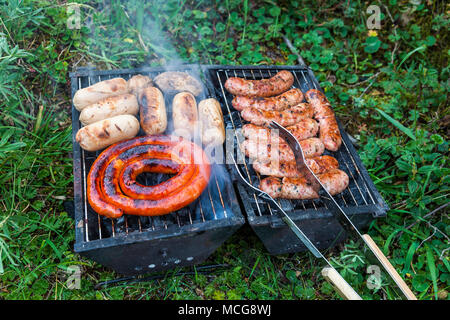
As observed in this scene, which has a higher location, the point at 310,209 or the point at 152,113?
the point at 152,113

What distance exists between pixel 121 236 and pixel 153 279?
95 centimetres

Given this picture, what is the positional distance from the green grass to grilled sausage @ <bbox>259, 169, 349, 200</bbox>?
0.75 meters

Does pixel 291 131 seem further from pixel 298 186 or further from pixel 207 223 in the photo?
pixel 207 223

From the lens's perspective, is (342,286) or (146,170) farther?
(146,170)

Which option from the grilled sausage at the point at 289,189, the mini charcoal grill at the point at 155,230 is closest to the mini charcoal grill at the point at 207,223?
the mini charcoal grill at the point at 155,230

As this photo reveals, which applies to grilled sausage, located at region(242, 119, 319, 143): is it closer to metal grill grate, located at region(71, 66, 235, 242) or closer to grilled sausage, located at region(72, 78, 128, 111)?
metal grill grate, located at region(71, 66, 235, 242)

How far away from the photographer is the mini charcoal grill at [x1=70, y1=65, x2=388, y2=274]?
3.10m

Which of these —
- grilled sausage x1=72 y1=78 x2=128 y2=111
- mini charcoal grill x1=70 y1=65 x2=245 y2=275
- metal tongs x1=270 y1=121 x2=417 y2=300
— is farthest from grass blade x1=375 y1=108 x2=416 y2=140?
grilled sausage x1=72 y1=78 x2=128 y2=111

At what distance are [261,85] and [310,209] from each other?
170 cm

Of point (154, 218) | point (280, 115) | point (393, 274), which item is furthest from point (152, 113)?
point (393, 274)

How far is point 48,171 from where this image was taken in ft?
14.0

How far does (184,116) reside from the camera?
3.67 m

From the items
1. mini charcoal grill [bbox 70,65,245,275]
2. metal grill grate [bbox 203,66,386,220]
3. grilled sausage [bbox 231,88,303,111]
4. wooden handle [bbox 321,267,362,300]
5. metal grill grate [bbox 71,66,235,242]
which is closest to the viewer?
wooden handle [bbox 321,267,362,300]
